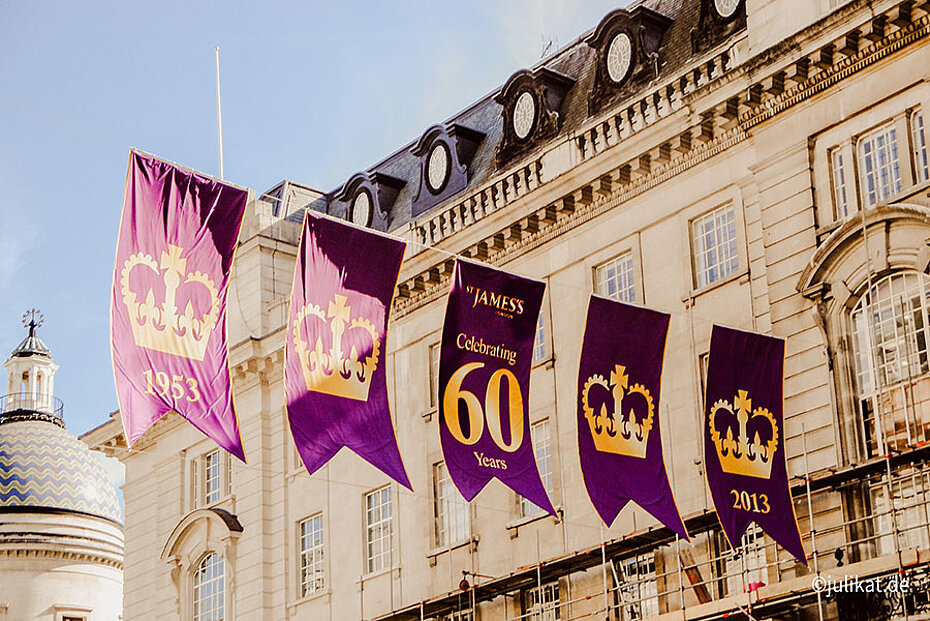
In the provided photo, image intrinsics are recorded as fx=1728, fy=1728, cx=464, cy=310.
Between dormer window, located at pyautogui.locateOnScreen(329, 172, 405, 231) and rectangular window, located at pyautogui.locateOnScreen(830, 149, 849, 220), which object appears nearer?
rectangular window, located at pyautogui.locateOnScreen(830, 149, 849, 220)

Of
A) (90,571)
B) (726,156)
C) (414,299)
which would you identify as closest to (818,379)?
(726,156)

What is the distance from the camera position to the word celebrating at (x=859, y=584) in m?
28.8

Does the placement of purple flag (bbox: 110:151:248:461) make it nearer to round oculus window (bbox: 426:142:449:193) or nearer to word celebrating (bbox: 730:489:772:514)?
word celebrating (bbox: 730:489:772:514)

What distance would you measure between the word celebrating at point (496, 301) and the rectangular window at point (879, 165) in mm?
7113

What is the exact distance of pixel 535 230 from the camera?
40.4m

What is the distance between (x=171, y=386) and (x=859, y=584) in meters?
12.0

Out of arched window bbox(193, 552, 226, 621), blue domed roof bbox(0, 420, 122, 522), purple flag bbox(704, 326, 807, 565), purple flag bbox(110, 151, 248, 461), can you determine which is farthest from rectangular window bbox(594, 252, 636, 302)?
blue domed roof bbox(0, 420, 122, 522)

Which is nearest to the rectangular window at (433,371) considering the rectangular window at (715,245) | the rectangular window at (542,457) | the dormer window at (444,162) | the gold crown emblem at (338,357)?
the rectangular window at (542,457)

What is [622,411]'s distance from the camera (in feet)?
102

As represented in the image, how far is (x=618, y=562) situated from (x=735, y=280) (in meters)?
6.44

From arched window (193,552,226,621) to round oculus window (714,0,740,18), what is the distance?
20.8m

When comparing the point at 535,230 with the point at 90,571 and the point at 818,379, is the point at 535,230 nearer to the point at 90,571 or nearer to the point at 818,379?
the point at 818,379

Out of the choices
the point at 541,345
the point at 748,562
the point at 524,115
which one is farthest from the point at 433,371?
the point at 748,562

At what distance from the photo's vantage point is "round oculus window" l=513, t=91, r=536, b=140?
4312 centimetres
